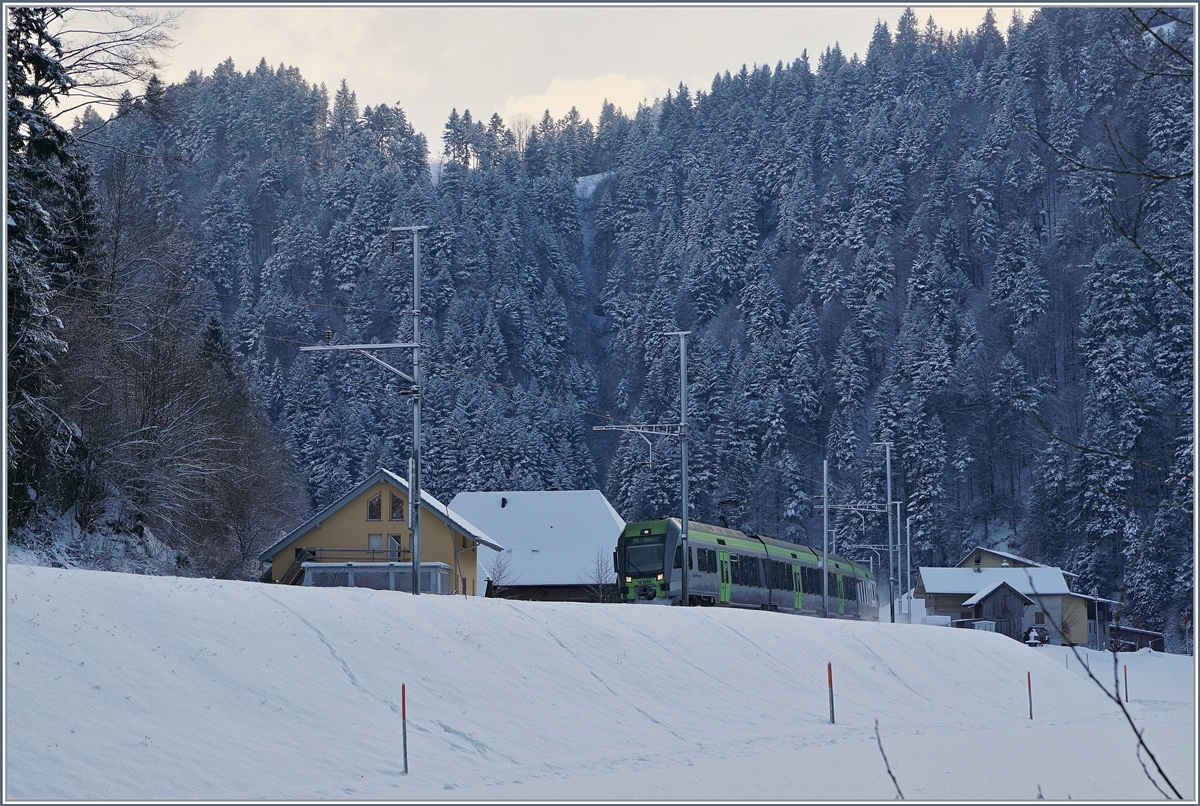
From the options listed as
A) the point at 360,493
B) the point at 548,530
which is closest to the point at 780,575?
the point at 360,493

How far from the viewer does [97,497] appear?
35875mm

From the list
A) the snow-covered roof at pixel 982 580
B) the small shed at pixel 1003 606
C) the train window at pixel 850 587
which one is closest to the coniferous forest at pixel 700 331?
the snow-covered roof at pixel 982 580

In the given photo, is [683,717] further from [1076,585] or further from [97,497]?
[1076,585]

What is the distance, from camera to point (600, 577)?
61375 mm

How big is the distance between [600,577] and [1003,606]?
34973 millimetres

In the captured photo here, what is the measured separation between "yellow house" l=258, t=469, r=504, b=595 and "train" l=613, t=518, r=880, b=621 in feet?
24.7

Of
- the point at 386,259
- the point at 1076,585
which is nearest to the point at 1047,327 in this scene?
the point at 1076,585

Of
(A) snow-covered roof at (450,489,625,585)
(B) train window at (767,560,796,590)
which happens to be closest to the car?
(A) snow-covered roof at (450,489,625,585)

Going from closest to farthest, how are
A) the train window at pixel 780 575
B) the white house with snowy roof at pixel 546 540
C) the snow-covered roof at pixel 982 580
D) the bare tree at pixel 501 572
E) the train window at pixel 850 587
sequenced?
the train window at pixel 780 575
the train window at pixel 850 587
the bare tree at pixel 501 572
the white house with snowy roof at pixel 546 540
the snow-covered roof at pixel 982 580

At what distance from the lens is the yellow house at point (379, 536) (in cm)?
4722

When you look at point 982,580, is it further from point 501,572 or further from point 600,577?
point 501,572

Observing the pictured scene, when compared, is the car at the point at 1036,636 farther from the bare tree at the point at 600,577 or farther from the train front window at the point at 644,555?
the train front window at the point at 644,555

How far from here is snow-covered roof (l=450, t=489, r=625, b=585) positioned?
64250 millimetres

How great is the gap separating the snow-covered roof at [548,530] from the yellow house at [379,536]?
46.1ft
